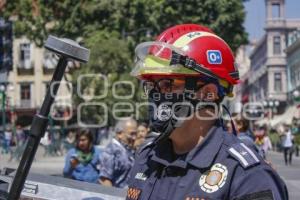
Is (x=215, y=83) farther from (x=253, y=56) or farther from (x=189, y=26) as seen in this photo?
(x=253, y=56)

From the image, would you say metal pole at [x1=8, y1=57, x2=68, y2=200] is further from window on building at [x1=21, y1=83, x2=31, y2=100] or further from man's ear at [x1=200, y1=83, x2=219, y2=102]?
window on building at [x1=21, y1=83, x2=31, y2=100]

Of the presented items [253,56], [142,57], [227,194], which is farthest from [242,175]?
[253,56]

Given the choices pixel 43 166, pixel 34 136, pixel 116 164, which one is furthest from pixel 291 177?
pixel 34 136

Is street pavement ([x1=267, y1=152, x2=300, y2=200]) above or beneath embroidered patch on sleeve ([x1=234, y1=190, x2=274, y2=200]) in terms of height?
beneath

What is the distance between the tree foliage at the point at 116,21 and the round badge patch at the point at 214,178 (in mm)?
23165

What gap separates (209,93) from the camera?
7.64 ft

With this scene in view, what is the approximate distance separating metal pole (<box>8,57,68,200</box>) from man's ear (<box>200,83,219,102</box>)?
50cm

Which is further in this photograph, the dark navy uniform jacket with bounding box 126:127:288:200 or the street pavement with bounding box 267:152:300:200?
the street pavement with bounding box 267:152:300:200

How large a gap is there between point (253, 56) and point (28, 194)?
108m

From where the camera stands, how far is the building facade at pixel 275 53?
80.9m

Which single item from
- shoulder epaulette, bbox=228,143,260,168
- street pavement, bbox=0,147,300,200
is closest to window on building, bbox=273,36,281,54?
street pavement, bbox=0,147,300,200

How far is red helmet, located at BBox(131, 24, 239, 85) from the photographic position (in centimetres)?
229

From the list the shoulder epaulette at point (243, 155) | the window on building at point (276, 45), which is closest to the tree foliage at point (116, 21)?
the shoulder epaulette at point (243, 155)

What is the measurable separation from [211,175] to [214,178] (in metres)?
0.02
